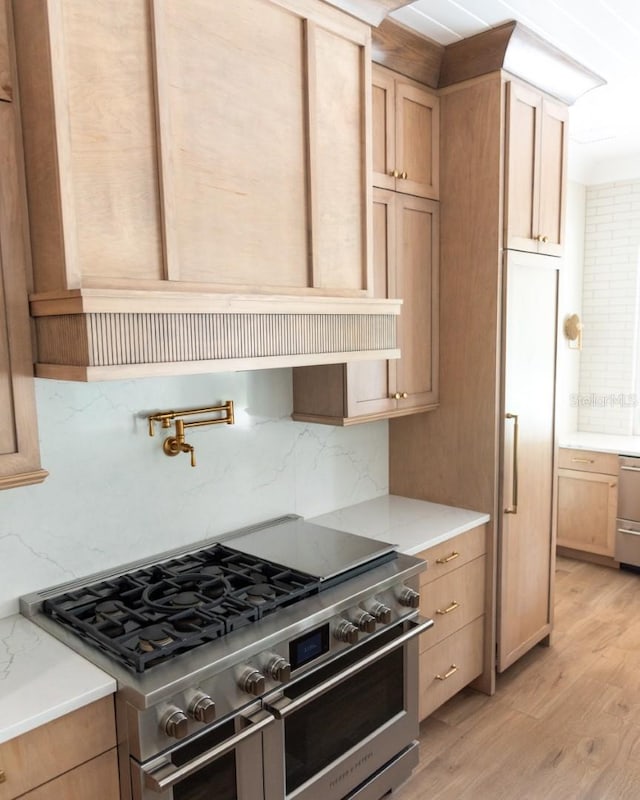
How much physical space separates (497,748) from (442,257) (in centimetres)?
198

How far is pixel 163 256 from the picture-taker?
159 cm

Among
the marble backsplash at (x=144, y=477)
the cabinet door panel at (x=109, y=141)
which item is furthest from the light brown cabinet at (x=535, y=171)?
the cabinet door panel at (x=109, y=141)

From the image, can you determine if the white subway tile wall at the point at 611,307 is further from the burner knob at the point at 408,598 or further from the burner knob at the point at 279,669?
the burner knob at the point at 279,669

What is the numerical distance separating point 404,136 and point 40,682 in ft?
7.25

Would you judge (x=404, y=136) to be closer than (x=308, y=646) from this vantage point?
No

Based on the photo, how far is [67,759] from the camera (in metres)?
1.41

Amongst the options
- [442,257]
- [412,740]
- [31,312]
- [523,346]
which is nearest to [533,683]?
[412,740]

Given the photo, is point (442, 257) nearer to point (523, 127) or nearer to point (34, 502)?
point (523, 127)

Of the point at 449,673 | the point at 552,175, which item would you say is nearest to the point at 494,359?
the point at 552,175

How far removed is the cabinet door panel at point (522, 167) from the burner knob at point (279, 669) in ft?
5.97

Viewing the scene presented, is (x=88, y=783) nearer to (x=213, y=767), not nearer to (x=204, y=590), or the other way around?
(x=213, y=767)

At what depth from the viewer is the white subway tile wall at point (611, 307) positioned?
15.0 feet

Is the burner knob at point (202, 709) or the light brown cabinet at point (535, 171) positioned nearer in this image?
the burner knob at point (202, 709)

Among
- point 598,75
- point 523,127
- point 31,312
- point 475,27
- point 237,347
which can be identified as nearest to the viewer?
point 31,312
